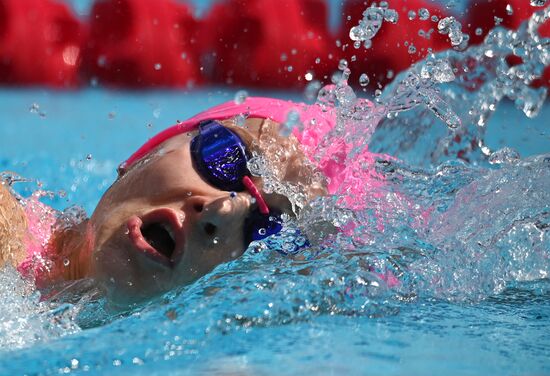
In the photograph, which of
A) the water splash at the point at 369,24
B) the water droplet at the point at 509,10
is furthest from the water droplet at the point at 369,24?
the water droplet at the point at 509,10

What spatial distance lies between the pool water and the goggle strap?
0.06 m

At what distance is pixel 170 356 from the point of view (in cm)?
80

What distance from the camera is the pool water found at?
0.81 m

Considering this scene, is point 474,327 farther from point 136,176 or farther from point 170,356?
point 136,176

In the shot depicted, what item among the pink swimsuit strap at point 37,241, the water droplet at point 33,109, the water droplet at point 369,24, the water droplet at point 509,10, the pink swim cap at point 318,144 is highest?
the water droplet at point 509,10

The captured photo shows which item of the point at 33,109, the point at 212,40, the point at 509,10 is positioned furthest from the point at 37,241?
the point at 509,10

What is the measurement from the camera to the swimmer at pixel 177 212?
3.54ft

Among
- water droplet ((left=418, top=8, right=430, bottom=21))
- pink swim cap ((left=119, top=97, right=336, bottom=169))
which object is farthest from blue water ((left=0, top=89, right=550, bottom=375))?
water droplet ((left=418, top=8, right=430, bottom=21))

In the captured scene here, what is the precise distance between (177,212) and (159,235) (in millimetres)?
45

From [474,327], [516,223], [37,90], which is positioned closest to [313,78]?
[37,90]

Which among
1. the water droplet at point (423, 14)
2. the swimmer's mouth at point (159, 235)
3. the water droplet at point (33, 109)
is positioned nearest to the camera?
the swimmer's mouth at point (159, 235)

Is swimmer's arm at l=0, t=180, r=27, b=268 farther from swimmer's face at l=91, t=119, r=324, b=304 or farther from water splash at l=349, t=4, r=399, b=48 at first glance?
water splash at l=349, t=4, r=399, b=48

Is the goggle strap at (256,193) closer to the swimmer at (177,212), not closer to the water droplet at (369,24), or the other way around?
the swimmer at (177,212)

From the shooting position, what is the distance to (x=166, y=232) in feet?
3.65
